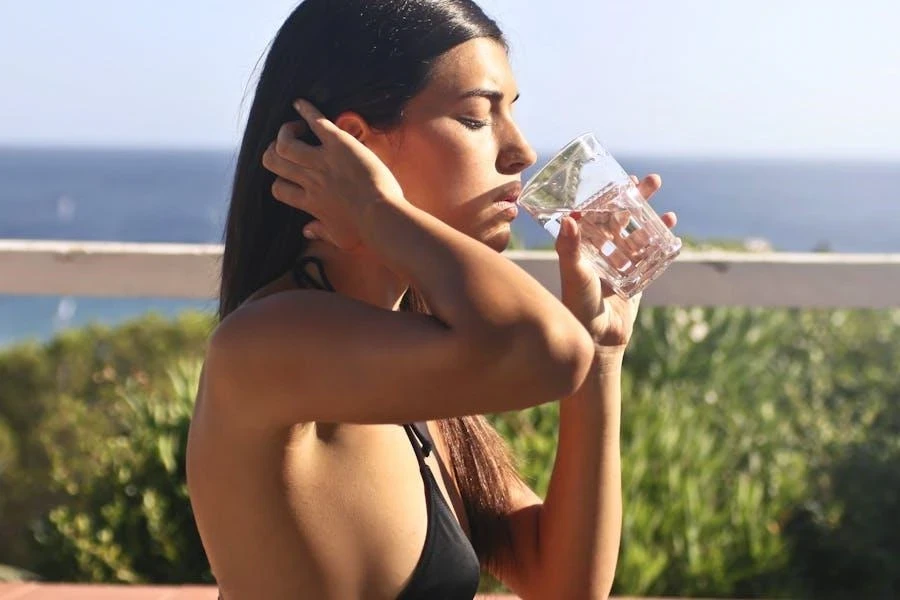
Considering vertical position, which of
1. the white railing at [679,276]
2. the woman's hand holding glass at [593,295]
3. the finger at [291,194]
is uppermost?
the finger at [291,194]

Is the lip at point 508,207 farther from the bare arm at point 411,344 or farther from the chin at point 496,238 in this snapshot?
the bare arm at point 411,344

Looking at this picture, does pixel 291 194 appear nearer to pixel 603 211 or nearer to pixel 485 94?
pixel 485 94

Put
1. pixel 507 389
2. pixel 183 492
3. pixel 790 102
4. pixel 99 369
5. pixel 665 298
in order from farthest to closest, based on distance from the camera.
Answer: pixel 790 102
pixel 99 369
pixel 183 492
pixel 665 298
pixel 507 389

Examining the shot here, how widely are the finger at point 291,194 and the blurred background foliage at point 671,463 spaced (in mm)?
2344

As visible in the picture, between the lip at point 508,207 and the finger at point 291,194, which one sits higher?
the finger at point 291,194

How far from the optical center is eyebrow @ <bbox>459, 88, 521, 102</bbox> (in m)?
1.81

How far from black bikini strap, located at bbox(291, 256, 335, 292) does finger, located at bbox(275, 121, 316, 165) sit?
17cm

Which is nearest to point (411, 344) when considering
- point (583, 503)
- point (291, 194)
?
point (291, 194)

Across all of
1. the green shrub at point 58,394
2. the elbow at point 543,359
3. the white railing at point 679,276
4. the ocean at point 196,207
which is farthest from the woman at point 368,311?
the ocean at point 196,207

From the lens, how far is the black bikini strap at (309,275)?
71.5 inches

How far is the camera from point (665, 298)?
12.5 feet

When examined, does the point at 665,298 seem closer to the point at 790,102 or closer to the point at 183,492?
the point at 183,492

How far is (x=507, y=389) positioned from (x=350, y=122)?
0.49 meters

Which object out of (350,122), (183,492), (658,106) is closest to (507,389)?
(350,122)
